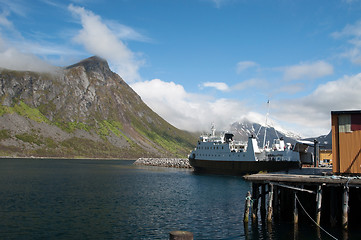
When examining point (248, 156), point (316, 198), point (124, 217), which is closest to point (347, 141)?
point (316, 198)

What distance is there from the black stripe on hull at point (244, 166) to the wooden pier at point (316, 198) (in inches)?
2050

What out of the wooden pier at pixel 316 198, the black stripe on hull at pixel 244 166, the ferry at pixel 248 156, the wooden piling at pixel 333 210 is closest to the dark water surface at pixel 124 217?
the wooden piling at pixel 333 210

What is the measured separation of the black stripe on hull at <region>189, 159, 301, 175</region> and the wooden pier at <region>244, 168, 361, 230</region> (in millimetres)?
52059

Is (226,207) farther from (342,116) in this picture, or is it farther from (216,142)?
(216,142)

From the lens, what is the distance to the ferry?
3339 inches

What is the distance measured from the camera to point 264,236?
86.1 feet

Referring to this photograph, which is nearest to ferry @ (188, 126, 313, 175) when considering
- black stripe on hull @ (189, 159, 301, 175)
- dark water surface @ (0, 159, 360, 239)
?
black stripe on hull @ (189, 159, 301, 175)

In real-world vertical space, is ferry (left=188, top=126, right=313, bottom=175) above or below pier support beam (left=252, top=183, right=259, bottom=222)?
above

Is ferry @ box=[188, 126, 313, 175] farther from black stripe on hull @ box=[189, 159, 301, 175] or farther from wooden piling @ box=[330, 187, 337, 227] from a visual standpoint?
wooden piling @ box=[330, 187, 337, 227]

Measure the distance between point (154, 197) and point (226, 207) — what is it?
1298 centimetres

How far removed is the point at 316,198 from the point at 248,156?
61.7 m

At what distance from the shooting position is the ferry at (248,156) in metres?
84.8

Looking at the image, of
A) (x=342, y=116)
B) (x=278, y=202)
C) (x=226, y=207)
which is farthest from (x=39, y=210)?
(x=342, y=116)

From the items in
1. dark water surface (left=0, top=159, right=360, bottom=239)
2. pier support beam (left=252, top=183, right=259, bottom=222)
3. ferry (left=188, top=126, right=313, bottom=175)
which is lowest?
dark water surface (left=0, top=159, right=360, bottom=239)
